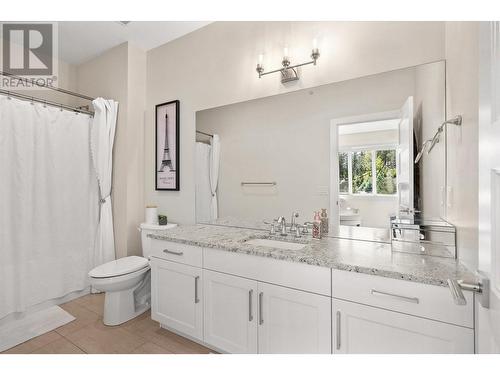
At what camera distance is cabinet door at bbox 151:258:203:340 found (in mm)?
1698

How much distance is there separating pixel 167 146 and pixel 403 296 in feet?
7.73

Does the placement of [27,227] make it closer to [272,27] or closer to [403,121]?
[272,27]

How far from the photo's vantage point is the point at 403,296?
43.4 inches

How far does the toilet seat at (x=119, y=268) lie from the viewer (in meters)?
2.00

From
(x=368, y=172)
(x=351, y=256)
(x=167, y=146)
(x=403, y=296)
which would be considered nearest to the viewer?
(x=403, y=296)

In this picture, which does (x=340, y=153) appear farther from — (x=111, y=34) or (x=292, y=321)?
(x=111, y=34)

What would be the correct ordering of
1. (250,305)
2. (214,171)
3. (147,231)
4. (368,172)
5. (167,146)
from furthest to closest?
(167,146)
(147,231)
(214,171)
(368,172)
(250,305)

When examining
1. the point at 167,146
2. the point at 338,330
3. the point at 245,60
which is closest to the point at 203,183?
the point at 167,146

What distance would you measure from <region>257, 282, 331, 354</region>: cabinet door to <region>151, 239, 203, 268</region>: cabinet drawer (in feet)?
1.64

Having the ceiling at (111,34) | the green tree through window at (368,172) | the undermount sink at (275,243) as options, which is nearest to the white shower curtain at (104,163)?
the ceiling at (111,34)

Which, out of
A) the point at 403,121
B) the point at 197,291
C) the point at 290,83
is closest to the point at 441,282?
the point at 403,121

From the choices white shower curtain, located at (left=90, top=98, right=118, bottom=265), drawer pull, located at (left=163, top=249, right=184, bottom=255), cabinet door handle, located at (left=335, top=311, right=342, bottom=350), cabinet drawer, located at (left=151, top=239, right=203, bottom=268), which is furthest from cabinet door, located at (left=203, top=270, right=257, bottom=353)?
white shower curtain, located at (left=90, top=98, right=118, bottom=265)

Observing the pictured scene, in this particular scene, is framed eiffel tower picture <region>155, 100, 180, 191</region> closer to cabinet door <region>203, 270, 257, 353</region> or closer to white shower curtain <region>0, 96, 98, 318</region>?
white shower curtain <region>0, 96, 98, 318</region>

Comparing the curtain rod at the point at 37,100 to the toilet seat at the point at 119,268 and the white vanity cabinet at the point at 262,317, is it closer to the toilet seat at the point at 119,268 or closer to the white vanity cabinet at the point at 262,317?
the toilet seat at the point at 119,268
